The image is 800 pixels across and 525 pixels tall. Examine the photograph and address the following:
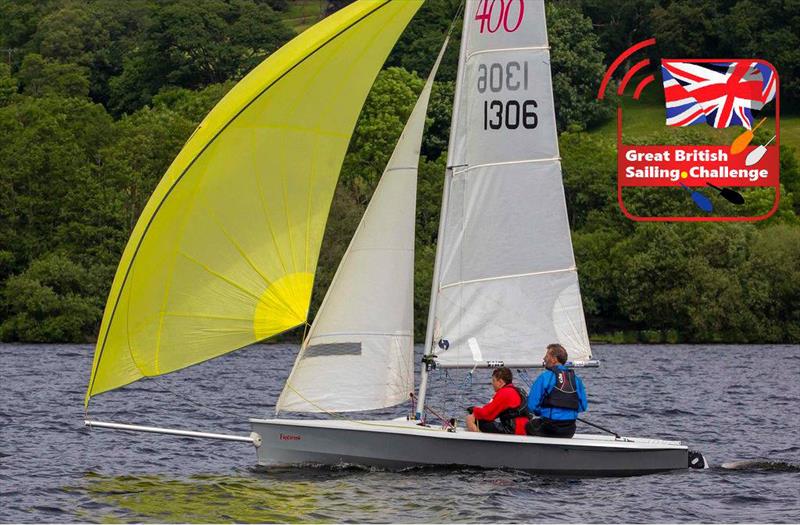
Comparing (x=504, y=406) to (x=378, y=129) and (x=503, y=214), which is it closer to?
(x=503, y=214)

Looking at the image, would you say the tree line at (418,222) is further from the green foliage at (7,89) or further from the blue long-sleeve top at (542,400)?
the blue long-sleeve top at (542,400)

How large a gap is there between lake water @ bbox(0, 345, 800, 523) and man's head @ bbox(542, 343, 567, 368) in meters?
1.40

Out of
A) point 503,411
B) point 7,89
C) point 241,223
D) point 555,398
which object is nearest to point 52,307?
point 7,89

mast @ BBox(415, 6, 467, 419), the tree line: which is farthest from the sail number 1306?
the tree line

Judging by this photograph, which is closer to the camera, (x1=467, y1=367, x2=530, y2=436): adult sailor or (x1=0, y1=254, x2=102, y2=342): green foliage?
(x1=467, y1=367, x2=530, y2=436): adult sailor

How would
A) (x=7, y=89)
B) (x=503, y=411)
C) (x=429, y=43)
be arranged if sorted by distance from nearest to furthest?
(x=503, y=411), (x=7, y=89), (x=429, y=43)

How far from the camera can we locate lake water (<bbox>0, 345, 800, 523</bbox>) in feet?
54.6

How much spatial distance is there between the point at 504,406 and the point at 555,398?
2.07 feet

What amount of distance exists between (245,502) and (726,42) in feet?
322

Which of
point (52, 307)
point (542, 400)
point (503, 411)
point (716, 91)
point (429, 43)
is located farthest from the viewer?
point (429, 43)

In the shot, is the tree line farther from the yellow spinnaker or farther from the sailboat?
the yellow spinnaker

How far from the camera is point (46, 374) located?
3862 centimetres

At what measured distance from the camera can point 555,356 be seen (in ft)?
60.3

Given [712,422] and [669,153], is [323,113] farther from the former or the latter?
[669,153]
